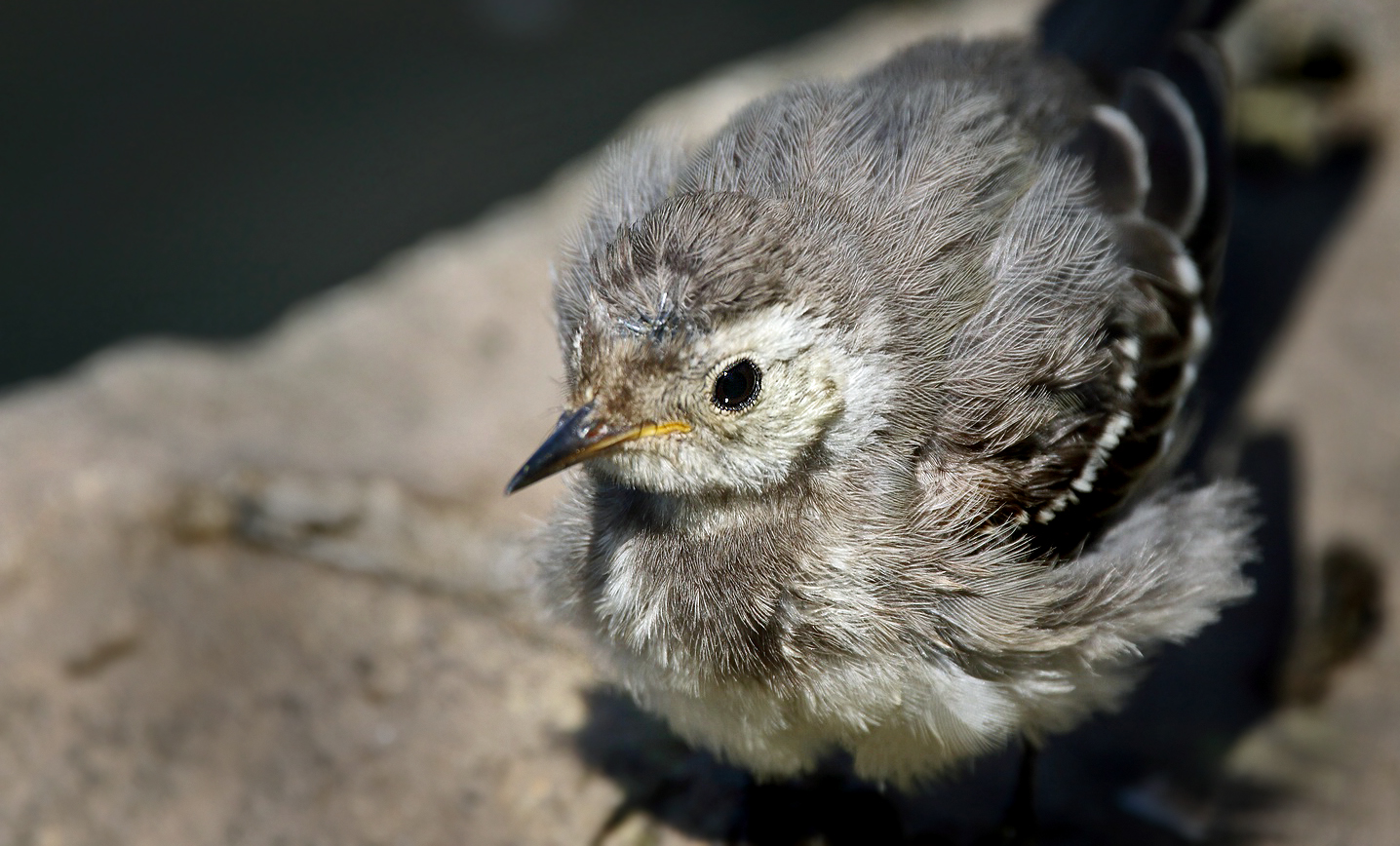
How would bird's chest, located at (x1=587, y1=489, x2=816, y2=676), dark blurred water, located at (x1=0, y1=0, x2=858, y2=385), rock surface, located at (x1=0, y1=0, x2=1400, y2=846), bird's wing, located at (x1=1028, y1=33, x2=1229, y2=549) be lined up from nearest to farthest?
1. bird's chest, located at (x1=587, y1=489, x2=816, y2=676)
2. bird's wing, located at (x1=1028, y1=33, x2=1229, y2=549)
3. rock surface, located at (x1=0, y1=0, x2=1400, y2=846)
4. dark blurred water, located at (x1=0, y1=0, x2=858, y2=385)

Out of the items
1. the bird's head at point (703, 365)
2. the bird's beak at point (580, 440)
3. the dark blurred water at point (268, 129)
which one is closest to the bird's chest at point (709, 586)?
the bird's head at point (703, 365)

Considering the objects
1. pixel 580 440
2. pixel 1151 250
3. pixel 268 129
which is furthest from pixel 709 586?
pixel 268 129

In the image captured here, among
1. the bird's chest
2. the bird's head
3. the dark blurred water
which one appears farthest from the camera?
the dark blurred water

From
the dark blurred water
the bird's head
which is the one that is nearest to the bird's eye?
the bird's head

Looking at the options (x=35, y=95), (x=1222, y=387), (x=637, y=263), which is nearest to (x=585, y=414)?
(x=637, y=263)

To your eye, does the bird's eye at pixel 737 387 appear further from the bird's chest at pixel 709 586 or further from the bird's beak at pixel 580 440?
the bird's chest at pixel 709 586

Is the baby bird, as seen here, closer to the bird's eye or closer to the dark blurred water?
the bird's eye

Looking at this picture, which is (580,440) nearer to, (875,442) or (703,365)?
(703,365)

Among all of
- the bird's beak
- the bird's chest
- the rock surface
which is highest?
the bird's beak
